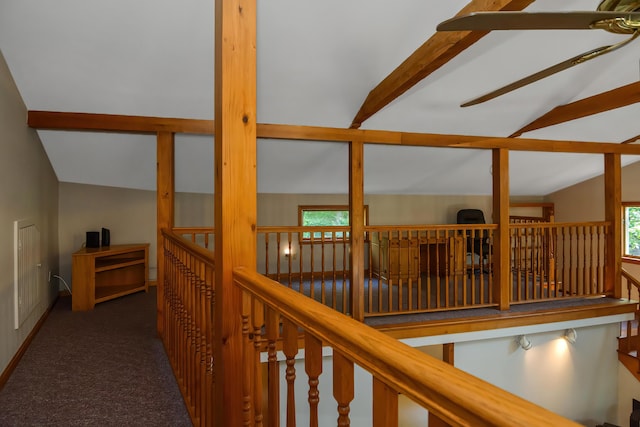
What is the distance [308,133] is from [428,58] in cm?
164

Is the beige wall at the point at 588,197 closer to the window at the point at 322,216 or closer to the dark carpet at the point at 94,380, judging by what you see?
the window at the point at 322,216

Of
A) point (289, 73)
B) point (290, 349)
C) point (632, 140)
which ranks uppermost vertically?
point (289, 73)

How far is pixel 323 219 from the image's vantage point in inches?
281

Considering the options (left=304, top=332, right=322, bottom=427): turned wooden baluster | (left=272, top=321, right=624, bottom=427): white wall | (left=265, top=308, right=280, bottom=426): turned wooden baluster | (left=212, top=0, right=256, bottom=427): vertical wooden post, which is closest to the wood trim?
(left=272, top=321, right=624, bottom=427): white wall

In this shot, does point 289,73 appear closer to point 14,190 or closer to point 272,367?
point 14,190

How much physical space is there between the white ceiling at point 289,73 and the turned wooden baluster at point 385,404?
2601mm

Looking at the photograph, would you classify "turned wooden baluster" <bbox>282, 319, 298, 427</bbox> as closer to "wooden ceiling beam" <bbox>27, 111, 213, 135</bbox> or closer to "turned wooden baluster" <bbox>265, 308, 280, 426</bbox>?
"turned wooden baluster" <bbox>265, 308, 280, 426</bbox>

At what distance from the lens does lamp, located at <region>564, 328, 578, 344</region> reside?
471 centimetres

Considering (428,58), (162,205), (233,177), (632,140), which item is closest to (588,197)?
(632,140)

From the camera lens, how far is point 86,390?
97.4 inches

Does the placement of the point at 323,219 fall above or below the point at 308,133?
below

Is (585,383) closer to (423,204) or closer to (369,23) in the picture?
(423,204)

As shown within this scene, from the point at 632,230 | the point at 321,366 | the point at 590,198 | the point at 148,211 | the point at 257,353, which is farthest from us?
the point at 590,198

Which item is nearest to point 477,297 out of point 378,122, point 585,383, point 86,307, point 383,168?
point 585,383
